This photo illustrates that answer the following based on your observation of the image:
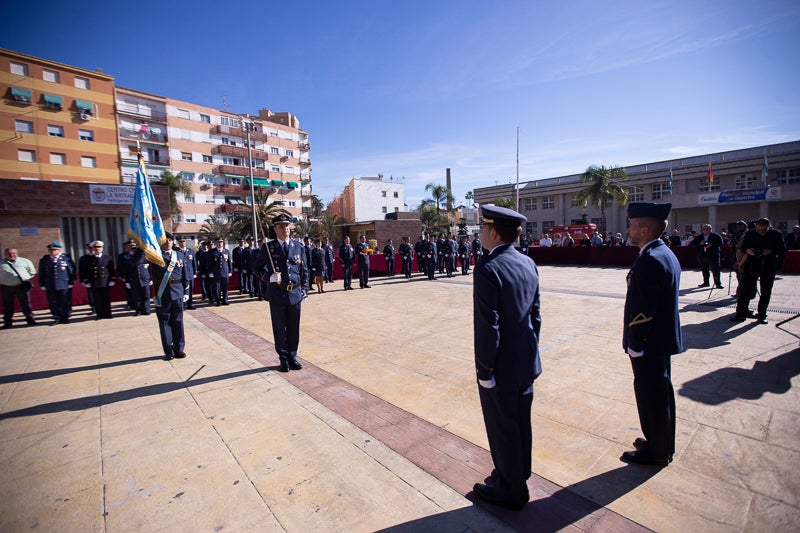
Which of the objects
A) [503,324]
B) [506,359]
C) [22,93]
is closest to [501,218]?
[503,324]

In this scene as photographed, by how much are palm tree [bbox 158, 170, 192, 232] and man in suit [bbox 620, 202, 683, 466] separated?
44.7 meters

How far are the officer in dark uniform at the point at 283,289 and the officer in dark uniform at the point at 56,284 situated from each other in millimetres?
7055

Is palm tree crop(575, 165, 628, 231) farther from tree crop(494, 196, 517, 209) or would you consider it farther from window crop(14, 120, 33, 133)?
window crop(14, 120, 33, 133)

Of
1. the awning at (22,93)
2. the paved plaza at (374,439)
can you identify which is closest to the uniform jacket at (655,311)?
the paved plaza at (374,439)

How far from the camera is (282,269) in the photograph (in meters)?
5.15

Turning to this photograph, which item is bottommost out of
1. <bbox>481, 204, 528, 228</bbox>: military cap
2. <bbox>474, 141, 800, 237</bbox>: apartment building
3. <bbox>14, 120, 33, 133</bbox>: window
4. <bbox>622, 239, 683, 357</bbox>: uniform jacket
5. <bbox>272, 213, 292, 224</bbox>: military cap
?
<bbox>622, 239, 683, 357</bbox>: uniform jacket

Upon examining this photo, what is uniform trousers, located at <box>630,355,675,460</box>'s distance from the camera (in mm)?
2629

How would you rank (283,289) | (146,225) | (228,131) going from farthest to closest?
(228,131), (146,225), (283,289)

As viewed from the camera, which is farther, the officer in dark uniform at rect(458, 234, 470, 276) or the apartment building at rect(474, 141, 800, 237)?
the apartment building at rect(474, 141, 800, 237)

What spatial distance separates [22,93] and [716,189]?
6639cm

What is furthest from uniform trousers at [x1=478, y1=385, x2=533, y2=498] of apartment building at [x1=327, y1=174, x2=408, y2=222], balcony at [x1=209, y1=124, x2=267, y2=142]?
apartment building at [x1=327, y1=174, x2=408, y2=222]

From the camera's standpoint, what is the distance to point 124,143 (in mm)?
40438

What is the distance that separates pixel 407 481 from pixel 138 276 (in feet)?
31.5

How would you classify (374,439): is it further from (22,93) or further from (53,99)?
(53,99)
